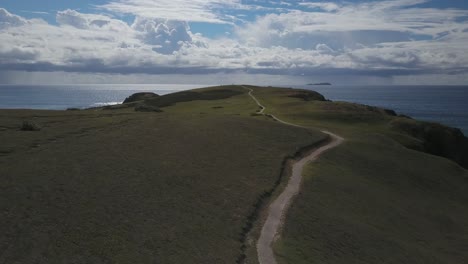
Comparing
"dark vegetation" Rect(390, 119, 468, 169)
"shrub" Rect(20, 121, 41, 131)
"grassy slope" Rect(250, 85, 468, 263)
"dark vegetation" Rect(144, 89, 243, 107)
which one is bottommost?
"grassy slope" Rect(250, 85, 468, 263)

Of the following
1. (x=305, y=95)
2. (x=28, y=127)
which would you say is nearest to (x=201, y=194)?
(x=28, y=127)

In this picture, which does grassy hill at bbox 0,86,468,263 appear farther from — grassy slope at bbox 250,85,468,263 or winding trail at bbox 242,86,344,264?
winding trail at bbox 242,86,344,264

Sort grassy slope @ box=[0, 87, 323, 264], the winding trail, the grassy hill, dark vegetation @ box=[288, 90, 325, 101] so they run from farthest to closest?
1. dark vegetation @ box=[288, 90, 325, 101]
2. the winding trail
3. the grassy hill
4. grassy slope @ box=[0, 87, 323, 264]

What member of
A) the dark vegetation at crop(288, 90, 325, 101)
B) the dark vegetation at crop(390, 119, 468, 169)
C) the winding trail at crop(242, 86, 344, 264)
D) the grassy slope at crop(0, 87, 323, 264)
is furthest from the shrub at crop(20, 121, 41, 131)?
the dark vegetation at crop(288, 90, 325, 101)

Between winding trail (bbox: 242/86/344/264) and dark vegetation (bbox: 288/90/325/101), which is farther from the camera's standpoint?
dark vegetation (bbox: 288/90/325/101)

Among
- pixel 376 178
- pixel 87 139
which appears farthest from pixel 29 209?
pixel 376 178

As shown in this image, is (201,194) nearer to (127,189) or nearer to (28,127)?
(127,189)

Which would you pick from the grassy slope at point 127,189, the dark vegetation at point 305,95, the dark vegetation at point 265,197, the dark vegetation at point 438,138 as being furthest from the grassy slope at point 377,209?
the dark vegetation at point 305,95
